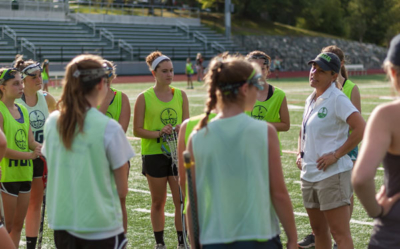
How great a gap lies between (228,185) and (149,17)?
46130 mm

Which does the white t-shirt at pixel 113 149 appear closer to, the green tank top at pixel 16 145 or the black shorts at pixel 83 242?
the black shorts at pixel 83 242

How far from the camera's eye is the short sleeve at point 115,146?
3010 millimetres

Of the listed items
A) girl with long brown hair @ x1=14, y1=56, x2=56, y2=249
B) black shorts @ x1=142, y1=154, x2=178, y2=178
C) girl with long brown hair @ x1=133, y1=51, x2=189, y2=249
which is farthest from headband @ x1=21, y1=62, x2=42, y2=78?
black shorts @ x1=142, y1=154, x2=178, y2=178

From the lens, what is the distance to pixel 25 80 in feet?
18.0

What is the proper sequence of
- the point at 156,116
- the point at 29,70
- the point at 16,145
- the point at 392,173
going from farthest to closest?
1. the point at 156,116
2. the point at 29,70
3. the point at 16,145
4. the point at 392,173

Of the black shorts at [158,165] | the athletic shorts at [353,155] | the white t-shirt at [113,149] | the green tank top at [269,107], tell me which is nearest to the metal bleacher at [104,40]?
the black shorts at [158,165]

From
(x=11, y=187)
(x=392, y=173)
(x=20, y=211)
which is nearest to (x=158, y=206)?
(x=20, y=211)

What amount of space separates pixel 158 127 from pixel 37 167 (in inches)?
49.2

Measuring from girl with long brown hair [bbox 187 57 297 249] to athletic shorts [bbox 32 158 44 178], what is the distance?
2.93m

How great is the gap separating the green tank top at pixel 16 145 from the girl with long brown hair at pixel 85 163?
1.94 metres

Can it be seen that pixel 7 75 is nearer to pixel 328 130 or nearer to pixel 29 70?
pixel 29 70

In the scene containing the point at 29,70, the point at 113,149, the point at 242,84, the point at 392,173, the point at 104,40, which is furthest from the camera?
the point at 104,40

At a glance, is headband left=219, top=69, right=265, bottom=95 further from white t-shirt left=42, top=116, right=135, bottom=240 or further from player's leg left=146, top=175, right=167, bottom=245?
player's leg left=146, top=175, right=167, bottom=245

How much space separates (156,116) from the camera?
227 inches
